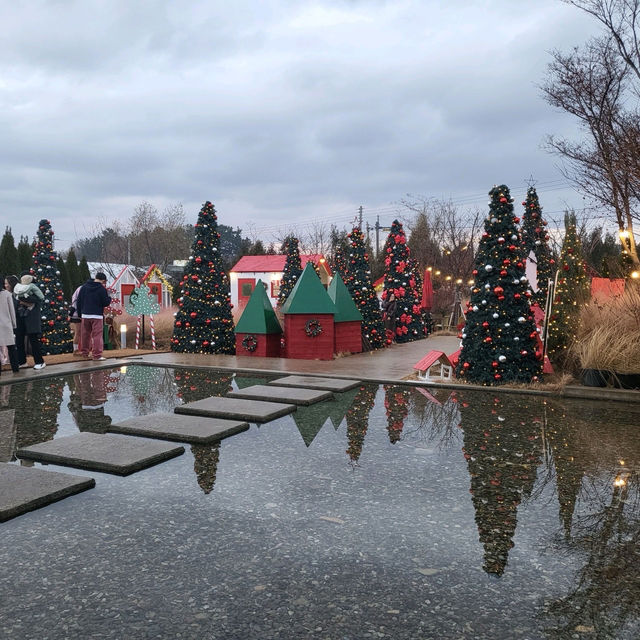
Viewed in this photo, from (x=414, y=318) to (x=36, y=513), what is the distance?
1804 centimetres

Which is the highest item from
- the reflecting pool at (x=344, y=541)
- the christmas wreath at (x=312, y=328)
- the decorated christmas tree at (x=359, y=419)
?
the christmas wreath at (x=312, y=328)

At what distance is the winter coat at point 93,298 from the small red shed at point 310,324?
14.0ft

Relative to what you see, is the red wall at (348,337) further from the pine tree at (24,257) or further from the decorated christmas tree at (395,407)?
the pine tree at (24,257)

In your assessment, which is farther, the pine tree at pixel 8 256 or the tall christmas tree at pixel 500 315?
the pine tree at pixel 8 256

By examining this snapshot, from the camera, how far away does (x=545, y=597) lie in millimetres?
2873

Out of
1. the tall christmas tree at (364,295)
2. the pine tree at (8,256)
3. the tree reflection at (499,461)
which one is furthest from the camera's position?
the pine tree at (8,256)

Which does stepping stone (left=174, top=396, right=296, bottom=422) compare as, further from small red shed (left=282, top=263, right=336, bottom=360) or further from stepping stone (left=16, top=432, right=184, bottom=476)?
small red shed (left=282, top=263, right=336, bottom=360)

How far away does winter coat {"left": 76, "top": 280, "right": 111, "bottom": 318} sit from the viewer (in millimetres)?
11969

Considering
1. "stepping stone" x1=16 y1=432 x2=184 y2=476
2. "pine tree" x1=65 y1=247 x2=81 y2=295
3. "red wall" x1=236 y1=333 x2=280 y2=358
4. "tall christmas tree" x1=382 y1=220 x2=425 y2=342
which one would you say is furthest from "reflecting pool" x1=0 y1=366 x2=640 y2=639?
"pine tree" x1=65 y1=247 x2=81 y2=295

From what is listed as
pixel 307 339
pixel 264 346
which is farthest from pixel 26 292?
pixel 307 339

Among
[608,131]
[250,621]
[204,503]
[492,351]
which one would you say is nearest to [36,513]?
[204,503]

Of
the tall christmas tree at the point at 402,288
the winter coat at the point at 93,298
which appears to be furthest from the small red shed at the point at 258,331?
the tall christmas tree at the point at 402,288

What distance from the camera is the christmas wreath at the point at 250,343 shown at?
560 inches

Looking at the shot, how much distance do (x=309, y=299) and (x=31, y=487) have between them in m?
9.86
